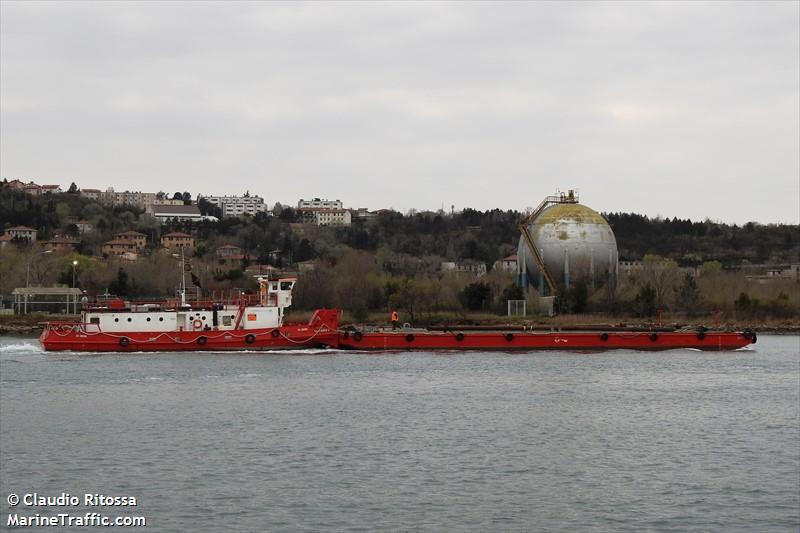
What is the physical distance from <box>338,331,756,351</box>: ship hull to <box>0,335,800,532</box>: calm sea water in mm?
9969

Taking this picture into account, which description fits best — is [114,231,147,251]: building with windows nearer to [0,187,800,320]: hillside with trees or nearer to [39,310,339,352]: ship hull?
[0,187,800,320]: hillside with trees

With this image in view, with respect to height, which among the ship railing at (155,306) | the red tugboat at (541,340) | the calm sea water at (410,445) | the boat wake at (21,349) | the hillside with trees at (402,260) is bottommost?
the calm sea water at (410,445)

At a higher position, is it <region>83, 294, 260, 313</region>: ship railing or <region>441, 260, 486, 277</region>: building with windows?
<region>441, 260, 486, 277</region>: building with windows

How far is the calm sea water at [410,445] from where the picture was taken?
2498 cm

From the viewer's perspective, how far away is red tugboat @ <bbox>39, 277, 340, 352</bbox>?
60.6 m

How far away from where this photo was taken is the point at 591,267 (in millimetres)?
90250

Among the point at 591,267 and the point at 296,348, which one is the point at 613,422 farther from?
the point at 591,267

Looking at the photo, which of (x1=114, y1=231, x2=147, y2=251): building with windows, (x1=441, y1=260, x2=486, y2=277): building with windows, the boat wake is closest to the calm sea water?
the boat wake

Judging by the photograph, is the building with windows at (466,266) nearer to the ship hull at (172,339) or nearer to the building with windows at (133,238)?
the building with windows at (133,238)

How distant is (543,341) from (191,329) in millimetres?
19013

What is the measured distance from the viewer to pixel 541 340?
63531mm

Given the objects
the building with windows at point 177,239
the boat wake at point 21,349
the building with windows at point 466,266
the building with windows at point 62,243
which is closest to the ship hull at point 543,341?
the boat wake at point 21,349

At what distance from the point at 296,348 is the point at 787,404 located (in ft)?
90.4

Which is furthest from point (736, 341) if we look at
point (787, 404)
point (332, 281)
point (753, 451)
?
point (332, 281)
